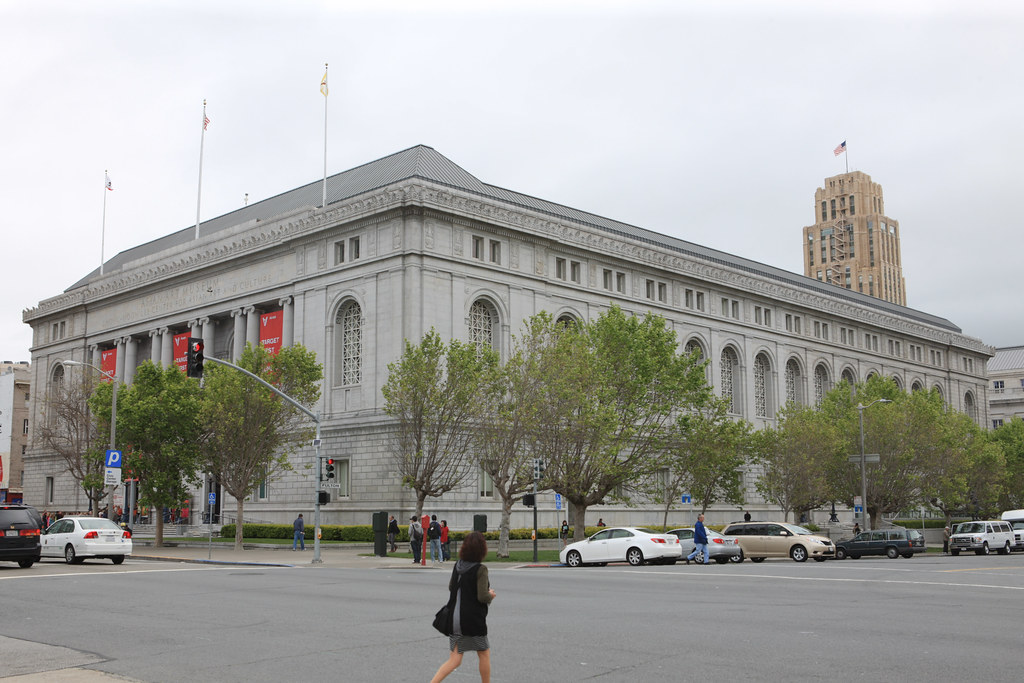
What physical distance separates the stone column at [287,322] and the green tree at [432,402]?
17.6m

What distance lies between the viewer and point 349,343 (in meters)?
59.0

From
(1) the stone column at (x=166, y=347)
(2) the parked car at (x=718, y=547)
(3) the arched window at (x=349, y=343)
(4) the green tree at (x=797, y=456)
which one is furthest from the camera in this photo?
(1) the stone column at (x=166, y=347)

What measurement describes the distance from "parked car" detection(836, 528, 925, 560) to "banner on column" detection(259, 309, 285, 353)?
35961mm

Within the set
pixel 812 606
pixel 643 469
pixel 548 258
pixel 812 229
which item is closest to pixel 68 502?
pixel 548 258

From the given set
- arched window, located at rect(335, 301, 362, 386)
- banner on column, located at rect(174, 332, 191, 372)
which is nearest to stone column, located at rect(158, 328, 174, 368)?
banner on column, located at rect(174, 332, 191, 372)

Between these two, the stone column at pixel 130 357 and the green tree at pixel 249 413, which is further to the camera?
the stone column at pixel 130 357

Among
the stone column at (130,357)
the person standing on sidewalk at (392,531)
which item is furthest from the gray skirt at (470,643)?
the stone column at (130,357)

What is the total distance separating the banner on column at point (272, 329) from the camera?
62.6 metres

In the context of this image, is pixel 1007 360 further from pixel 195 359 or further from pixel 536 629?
pixel 536 629

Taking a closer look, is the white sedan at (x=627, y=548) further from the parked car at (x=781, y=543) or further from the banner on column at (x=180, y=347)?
the banner on column at (x=180, y=347)

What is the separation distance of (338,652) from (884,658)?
701 cm

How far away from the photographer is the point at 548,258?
63.2 meters

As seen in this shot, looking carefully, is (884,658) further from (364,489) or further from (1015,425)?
(1015,425)

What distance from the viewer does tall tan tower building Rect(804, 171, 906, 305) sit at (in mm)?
166750
